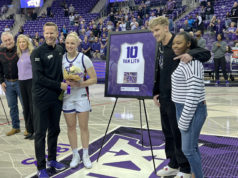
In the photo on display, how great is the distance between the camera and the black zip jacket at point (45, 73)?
10.5 feet

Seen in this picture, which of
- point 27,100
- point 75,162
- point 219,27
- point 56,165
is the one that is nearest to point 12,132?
point 27,100

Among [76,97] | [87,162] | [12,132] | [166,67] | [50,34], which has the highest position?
[50,34]

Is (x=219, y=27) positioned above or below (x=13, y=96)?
above

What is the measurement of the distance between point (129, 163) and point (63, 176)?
35.8 inches

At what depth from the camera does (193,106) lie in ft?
7.66

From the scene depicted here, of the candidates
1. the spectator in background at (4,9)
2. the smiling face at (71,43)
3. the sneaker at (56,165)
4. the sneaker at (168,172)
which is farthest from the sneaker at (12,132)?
the spectator in background at (4,9)

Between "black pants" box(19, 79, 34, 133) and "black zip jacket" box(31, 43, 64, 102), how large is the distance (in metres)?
1.63

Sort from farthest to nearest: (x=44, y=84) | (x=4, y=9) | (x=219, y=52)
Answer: (x=4, y=9) → (x=219, y=52) → (x=44, y=84)

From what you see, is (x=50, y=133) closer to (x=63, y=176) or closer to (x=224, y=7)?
(x=63, y=176)

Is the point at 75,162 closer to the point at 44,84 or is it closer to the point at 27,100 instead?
the point at 44,84

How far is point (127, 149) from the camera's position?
4.25 m

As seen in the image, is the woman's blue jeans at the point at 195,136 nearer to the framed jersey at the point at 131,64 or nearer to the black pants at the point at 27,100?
the framed jersey at the point at 131,64

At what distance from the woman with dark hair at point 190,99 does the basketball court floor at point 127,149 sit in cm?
97

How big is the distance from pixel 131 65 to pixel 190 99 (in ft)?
4.20
